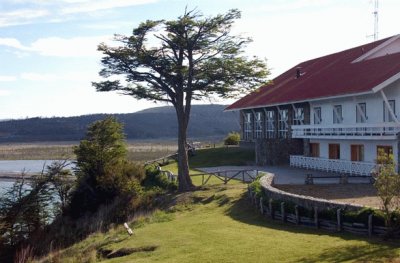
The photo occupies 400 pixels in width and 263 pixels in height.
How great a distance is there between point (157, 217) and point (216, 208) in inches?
118

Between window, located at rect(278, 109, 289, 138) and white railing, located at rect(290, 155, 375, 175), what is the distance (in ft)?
19.4

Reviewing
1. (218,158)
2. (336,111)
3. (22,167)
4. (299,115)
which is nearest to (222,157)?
(218,158)

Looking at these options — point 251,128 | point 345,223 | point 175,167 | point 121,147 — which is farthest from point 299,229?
point 251,128

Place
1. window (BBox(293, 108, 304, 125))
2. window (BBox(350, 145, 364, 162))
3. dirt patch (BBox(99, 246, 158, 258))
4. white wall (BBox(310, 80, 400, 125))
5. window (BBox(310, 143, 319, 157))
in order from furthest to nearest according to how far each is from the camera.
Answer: window (BBox(293, 108, 304, 125)) → window (BBox(310, 143, 319, 157)) → window (BBox(350, 145, 364, 162)) → white wall (BBox(310, 80, 400, 125)) → dirt patch (BBox(99, 246, 158, 258))

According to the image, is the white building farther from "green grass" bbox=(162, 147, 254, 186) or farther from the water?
the water

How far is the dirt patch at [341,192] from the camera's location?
25.2 meters

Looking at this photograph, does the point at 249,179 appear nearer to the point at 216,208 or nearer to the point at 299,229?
the point at 216,208

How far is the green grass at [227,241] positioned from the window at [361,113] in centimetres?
1166

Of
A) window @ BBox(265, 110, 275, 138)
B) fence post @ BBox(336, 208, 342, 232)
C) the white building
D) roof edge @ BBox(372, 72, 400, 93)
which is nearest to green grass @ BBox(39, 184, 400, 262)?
fence post @ BBox(336, 208, 342, 232)

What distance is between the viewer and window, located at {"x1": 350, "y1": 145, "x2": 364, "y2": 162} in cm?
3702

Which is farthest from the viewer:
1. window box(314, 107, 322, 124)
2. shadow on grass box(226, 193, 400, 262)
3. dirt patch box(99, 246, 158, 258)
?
window box(314, 107, 322, 124)

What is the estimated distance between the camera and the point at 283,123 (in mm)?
51000

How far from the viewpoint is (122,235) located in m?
24.2

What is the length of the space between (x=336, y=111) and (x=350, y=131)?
3608mm
